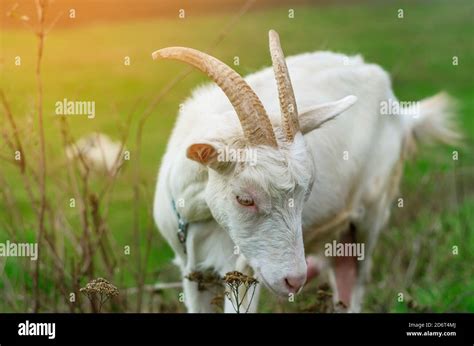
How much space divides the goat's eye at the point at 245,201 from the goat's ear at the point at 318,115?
538mm

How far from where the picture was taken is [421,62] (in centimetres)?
782

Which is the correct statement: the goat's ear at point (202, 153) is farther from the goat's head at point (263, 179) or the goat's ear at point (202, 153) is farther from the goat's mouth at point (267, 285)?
the goat's mouth at point (267, 285)

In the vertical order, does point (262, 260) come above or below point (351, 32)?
below

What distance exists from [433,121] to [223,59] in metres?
1.56

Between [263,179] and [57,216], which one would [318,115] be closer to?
[263,179]

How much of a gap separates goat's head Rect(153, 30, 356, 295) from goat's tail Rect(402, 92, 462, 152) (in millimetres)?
1973

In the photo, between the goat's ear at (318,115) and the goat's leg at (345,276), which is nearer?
the goat's ear at (318,115)

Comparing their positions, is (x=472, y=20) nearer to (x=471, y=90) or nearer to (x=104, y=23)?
(x=471, y=90)

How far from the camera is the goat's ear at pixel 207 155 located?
5.84 metres

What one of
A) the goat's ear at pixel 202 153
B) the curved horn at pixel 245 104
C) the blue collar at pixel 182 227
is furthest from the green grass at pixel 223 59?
the goat's ear at pixel 202 153

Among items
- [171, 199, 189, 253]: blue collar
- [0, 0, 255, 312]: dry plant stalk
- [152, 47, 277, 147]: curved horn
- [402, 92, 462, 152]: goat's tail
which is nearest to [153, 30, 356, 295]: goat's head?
[152, 47, 277, 147]: curved horn

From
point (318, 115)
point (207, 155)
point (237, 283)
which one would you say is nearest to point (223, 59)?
point (318, 115)
